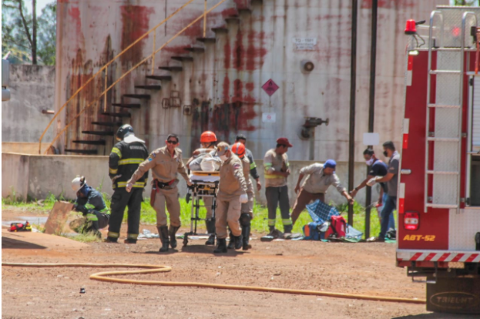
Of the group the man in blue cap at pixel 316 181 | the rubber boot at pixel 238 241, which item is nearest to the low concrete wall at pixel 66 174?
the man in blue cap at pixel 316 181

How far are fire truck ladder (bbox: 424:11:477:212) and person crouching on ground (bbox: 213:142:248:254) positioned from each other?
4.83 m

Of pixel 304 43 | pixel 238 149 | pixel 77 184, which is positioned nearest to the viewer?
pixel 238 149

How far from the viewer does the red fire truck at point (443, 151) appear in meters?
6.61

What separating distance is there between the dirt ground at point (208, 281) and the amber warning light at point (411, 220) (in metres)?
1.07

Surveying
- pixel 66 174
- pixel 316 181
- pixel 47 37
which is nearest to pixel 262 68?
pixel 66 174

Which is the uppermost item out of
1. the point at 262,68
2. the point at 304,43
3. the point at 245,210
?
the point at 304,43

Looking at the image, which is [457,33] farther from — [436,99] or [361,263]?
[361,263]

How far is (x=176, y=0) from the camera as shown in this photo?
20.2m

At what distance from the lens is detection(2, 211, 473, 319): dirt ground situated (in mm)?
7164

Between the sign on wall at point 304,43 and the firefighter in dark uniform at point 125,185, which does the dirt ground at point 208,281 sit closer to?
the firefighter in dark uniform at point 125,185

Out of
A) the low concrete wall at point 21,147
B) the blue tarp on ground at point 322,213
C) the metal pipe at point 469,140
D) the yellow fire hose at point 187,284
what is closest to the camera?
the metal pipe at point 469,140

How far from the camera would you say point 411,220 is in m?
6.67

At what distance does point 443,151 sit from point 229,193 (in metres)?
5.18

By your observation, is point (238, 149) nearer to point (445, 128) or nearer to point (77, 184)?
point (77, 184)
